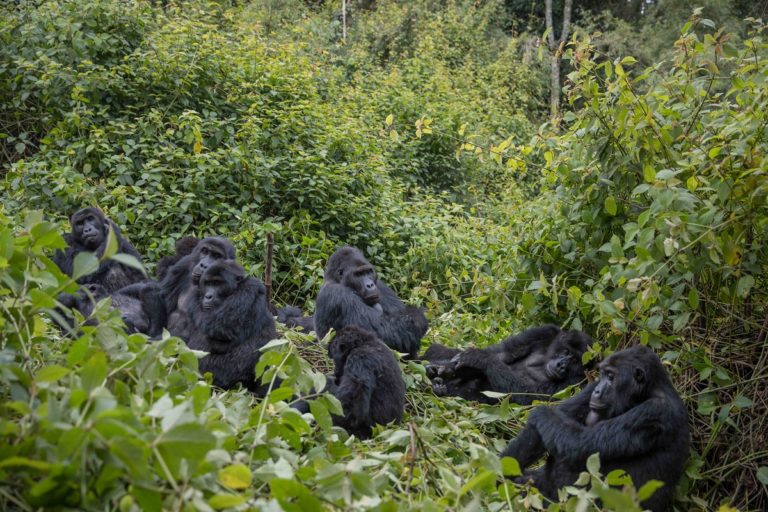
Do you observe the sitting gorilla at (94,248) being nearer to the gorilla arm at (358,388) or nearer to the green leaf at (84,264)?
the gorilla arm at (358,388)

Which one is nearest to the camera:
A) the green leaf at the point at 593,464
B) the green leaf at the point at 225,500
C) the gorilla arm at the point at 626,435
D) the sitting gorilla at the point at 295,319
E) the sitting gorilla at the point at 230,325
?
the green leaf at the point at 225,500

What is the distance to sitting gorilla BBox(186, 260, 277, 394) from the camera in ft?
16.6

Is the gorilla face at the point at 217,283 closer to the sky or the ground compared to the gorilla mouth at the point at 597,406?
closer to the ground

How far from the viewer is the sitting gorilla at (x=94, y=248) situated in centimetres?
636

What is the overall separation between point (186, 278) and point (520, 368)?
7.66 feet

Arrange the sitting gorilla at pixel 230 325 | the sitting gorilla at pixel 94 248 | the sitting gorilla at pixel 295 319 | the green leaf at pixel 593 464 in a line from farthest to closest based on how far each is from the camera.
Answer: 1. the sitting gorilla at pixel 295 319
2. the sitting gorilla at pixel 94 248
3. the sitting gorilla at pixel 230 325
4. the green leaf at pixel 593 464

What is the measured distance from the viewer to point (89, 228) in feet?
21.0

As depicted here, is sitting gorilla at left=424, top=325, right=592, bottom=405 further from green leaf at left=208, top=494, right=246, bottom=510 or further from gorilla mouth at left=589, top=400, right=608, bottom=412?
green leaf at left=208, top=494, right=246, bottom=510

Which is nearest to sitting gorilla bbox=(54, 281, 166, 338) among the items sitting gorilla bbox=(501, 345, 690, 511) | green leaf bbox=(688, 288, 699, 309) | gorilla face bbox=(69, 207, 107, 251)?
gorilla face bbox=(69, 207, 107, 251)

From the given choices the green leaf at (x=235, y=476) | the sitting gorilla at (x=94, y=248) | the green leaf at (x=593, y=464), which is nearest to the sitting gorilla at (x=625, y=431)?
the green leaf at (x=593, y=464)

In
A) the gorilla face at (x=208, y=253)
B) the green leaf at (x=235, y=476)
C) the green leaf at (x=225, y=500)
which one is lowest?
the gorilla face at (x=208, y=253)

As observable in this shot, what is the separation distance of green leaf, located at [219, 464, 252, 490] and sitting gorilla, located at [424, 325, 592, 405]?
3067 mm

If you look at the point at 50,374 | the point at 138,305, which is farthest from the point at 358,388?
the point at 138,305

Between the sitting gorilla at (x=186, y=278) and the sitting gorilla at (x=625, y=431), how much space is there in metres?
2.48
